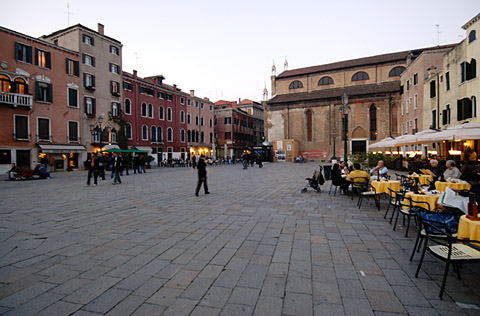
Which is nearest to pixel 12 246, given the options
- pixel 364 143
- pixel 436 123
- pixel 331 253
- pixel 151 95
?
pixel 331 253

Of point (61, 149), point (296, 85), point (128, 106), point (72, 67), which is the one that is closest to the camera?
point (61, 149)

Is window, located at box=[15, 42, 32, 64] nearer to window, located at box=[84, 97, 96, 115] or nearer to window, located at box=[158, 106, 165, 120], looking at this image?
window, located at box=[84, 97, 96, 115]

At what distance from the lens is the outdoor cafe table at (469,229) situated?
302cm

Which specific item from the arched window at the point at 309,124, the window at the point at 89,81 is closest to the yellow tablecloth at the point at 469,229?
the window at the point at 89,81

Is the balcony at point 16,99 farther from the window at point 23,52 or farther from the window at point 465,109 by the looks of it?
the window at point 465,109

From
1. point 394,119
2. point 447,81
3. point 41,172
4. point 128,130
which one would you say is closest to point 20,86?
point 41,172

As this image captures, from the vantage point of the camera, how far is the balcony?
69.3 ft

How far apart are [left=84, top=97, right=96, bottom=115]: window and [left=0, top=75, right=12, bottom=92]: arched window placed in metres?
6.59

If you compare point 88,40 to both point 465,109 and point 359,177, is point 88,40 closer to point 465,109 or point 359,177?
point 359,177

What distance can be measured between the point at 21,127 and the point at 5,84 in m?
3.60

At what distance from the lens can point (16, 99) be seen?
71.4 feet

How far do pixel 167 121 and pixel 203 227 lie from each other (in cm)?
3567

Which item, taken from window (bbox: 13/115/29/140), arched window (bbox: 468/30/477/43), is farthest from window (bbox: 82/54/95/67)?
arched window (bbox: 468/30/477/43)

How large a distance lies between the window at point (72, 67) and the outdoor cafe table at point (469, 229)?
3160 cm
